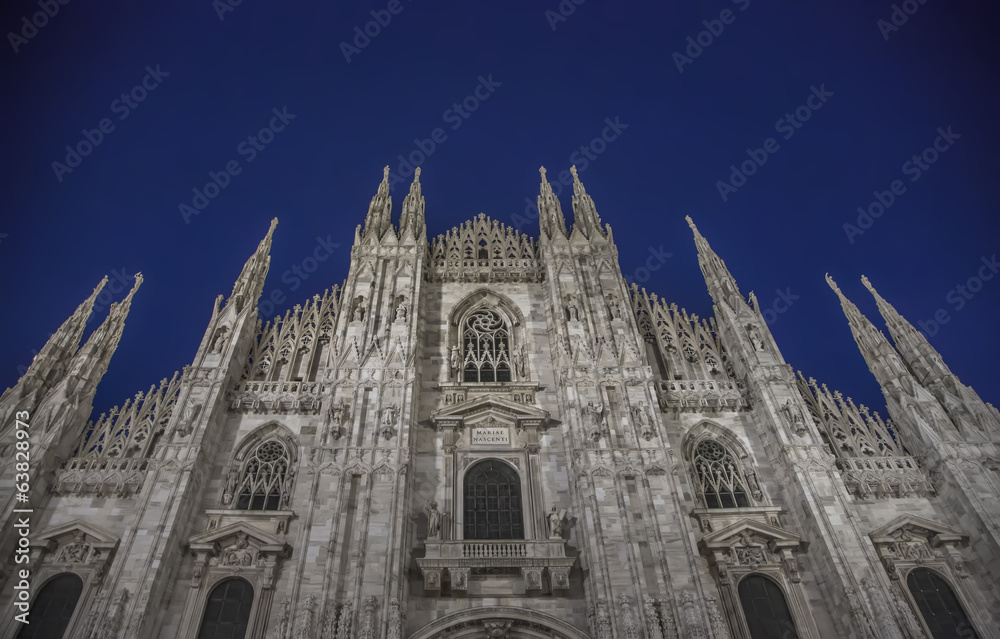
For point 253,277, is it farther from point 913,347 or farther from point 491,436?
point 913,347

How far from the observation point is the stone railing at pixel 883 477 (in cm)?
1878

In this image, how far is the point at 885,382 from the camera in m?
21.6

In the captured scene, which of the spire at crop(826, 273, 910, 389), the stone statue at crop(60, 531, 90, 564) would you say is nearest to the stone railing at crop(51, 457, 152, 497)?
the stone statue at crop(60, 531, 90, 564)

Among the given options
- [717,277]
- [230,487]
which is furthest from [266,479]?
[717,277]

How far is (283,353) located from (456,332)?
21.7ft

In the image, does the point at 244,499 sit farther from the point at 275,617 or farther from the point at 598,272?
the point at 598,272

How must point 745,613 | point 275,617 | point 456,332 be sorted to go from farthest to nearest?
point 456,332, point 745,613, point 275,617

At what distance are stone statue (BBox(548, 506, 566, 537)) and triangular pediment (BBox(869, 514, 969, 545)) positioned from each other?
30.2 ft

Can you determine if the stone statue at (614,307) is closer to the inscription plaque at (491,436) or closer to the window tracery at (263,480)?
the inscription plaque at (491,436)

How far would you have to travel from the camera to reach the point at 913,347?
22250 millimetres

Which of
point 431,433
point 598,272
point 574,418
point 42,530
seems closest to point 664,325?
point 598,272

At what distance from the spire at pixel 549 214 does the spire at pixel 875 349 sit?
12147 mm

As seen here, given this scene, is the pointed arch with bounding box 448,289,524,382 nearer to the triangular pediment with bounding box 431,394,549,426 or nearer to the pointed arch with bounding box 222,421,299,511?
the triangular pediment with bounding box 431,394,549,426

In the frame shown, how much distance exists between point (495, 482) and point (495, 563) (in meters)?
2.99
